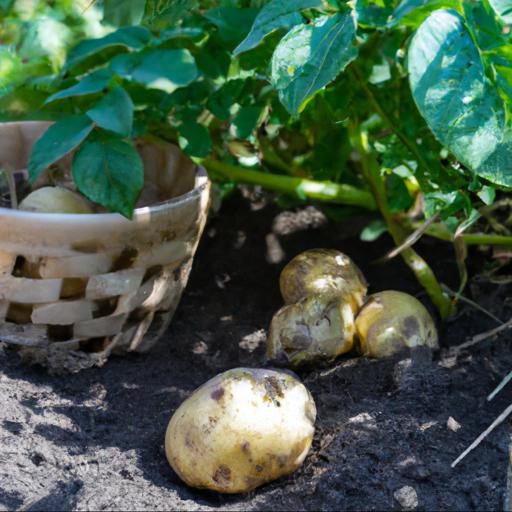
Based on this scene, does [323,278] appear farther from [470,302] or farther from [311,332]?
[470,302]

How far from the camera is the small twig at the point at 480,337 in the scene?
1.81 meters

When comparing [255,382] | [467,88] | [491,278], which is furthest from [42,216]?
[491,278]

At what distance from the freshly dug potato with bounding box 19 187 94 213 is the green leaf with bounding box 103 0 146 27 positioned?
395mm

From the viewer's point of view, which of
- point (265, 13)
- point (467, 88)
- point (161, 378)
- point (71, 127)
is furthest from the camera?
point (161, 378)

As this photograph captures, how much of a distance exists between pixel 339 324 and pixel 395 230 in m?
0.42

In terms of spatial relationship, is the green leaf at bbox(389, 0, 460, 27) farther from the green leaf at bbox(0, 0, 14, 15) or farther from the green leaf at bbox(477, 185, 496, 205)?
the green leaf at bbox(0, 0, 14, 15)

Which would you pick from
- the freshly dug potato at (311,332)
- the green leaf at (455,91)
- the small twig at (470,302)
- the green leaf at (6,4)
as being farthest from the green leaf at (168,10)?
the small twig at (470,302)

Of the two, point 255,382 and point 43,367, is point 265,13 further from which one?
point 43,367

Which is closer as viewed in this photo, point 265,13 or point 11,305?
point 265,13

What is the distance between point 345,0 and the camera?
1.58m

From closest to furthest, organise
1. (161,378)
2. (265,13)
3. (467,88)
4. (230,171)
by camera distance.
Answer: (467,88)
(265,13)
(161,378)
(230,171)

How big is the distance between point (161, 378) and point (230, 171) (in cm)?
60

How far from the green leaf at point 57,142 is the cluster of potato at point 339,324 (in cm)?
62

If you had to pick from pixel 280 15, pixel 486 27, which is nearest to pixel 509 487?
pixel 486 27
